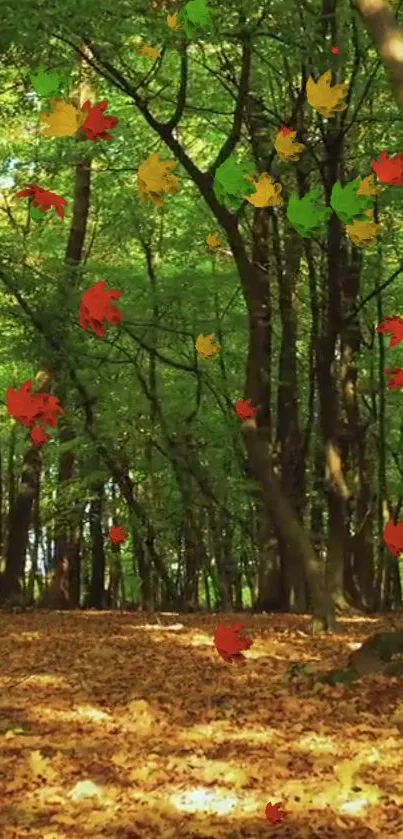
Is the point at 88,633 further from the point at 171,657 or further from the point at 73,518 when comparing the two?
the point at 73,518

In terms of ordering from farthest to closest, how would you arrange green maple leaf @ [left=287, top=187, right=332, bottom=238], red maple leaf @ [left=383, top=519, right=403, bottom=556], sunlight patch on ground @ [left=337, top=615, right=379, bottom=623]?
1. sunlight patch on ground @ [left=337, top=615, right=379, bottom=623]
2. red maple leaf @ [left=383, top=519, right=403, bottom=556]
3. green maple leaf @ [left=287, top=187, right=332, bottom=238]

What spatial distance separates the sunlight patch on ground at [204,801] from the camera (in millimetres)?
4305

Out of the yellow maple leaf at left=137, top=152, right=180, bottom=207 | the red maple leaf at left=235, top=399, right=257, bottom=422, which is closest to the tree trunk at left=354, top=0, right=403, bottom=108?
the yellow maple leaf at left=137, top=152, right=180, bottom=207

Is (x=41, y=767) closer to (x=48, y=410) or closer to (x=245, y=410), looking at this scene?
(x=48, y=410)

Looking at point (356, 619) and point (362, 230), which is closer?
point (362, 230)

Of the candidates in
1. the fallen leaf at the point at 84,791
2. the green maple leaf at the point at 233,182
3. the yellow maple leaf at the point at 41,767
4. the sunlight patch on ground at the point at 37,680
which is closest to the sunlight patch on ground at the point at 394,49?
the green maple leaf at the point at 233,182

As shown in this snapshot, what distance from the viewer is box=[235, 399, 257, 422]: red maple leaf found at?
8227 mm

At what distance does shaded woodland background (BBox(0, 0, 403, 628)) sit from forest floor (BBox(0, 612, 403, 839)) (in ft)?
6.40

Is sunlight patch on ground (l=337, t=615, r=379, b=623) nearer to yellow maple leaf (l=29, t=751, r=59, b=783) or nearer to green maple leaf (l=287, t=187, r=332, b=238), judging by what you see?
green maple leaf (l=287, t=187, r=332, b=238)

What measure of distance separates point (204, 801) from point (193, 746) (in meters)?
0.90

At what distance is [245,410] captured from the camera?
827cm

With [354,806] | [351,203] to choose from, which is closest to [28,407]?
[351,203]

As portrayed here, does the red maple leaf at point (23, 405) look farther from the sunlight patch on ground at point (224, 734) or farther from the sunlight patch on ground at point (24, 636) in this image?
the sunlight patch on ground at point (24, 636)

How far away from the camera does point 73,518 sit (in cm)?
1481
